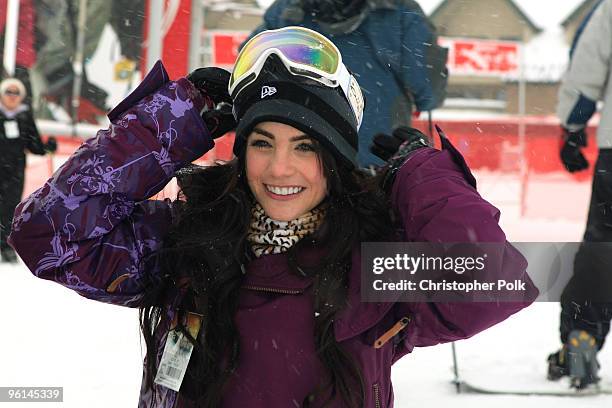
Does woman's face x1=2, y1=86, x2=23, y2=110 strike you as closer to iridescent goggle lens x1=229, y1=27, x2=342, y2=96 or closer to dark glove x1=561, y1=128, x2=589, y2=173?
dark glove x1=561, y1=128, x2=589, y2=173

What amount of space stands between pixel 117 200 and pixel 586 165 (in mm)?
2731

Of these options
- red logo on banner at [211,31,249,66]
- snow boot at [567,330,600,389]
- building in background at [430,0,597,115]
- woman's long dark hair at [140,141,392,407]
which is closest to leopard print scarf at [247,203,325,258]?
woman's long dark hair at [140,141,392,407]

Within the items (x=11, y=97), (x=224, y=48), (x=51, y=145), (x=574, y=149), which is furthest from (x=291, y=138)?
(x=11, y=97)

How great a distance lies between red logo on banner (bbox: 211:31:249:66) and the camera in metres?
4.88

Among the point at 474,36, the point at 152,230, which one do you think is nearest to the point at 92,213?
the point at 152,230

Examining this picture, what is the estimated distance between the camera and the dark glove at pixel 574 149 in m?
3.76

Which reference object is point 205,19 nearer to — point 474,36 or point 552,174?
point 474,36

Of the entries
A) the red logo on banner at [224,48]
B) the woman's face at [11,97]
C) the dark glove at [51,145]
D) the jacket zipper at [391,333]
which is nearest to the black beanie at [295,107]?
the jacket zipper at [391,333]

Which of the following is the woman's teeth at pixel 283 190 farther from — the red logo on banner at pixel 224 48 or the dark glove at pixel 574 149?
the red logo on banner at pixel 224 48

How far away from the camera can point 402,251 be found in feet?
5.69

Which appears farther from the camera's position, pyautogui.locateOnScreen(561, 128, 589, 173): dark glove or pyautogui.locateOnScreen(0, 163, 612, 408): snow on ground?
pyautogui.locateOnScreen(561, 128, 589, 173): dark glove

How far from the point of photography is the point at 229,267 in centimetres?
175

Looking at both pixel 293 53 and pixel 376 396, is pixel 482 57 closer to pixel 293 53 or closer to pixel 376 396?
pixel 293 53

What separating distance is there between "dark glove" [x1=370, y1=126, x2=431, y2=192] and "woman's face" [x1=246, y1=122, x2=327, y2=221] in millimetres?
168
